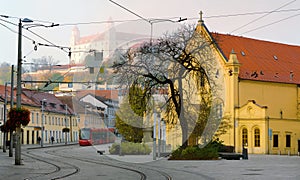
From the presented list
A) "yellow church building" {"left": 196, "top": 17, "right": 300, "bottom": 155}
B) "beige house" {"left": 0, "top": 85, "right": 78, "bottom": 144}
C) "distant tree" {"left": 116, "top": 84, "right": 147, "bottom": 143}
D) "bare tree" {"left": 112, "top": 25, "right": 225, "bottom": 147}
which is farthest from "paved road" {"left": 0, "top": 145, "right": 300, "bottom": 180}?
"beige house" {"left": 0, "top": 85, "right": 78, "bottom": 144}

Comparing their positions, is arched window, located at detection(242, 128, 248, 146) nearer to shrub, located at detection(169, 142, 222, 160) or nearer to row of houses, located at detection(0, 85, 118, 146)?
shrub, located at detection(169, 142, 222, 160)

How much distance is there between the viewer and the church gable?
196ft

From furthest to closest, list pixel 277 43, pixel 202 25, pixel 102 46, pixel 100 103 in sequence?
pixel 100 103, pixel 277 43, pixel 202 25, pixel 102 46

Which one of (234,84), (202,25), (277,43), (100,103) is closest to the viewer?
(234,84)

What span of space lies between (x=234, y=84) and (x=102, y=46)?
3098 cm

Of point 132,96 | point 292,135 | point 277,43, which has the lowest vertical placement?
point 292,135

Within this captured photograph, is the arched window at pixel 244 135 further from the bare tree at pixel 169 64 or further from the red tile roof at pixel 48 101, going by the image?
the red tile roof at pixel 48 101

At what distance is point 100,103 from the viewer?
88.8 m

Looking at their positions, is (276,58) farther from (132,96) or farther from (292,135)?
(132,96)

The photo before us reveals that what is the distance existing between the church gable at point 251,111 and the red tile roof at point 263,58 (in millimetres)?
3971

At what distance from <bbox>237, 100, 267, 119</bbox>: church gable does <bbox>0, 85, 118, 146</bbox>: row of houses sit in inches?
855

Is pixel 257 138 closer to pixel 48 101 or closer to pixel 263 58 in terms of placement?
pixel 263 58

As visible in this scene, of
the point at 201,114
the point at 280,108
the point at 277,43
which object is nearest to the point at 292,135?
the point at 280,108

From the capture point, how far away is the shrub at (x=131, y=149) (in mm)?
52531
